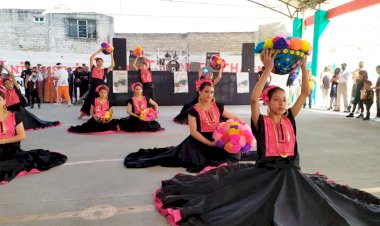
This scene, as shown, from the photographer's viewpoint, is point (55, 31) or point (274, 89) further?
point (55, 31)

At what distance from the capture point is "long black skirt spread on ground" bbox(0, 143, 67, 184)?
154 inches

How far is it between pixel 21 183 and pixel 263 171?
2.81 meters

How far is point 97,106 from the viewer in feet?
24.0

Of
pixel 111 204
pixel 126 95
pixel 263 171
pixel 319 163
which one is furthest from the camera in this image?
pixel 126 95

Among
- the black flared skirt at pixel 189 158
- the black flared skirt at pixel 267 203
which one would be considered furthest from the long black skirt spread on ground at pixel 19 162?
the black flared skirt at pixel 267 203

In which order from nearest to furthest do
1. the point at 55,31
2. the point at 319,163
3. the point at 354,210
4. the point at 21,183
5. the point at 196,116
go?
the point at 354,210
the point at 21,183
the point at 196,116
the point at 319,163
the point at 55,31

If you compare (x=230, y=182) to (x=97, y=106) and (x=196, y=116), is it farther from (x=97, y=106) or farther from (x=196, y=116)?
(x=97, y=106)

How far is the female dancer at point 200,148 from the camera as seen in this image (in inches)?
167

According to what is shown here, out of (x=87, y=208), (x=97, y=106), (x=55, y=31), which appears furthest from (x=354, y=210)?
(x=55, y=31)

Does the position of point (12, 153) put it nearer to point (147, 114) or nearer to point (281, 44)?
point (147, 114)

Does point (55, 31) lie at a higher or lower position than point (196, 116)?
higher

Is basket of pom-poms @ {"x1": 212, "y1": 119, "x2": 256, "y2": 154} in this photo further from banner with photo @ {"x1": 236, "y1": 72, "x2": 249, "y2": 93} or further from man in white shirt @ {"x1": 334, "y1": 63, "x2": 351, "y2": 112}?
banner with photo @ {"x1": 236, "y1": 72, "x2": 249, "y2": 93}

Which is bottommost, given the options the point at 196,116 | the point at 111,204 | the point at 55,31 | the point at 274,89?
the point at 111,204

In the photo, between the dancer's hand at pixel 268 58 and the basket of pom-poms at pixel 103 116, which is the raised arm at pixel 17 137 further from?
the dancer's hand at pixel 268 58
